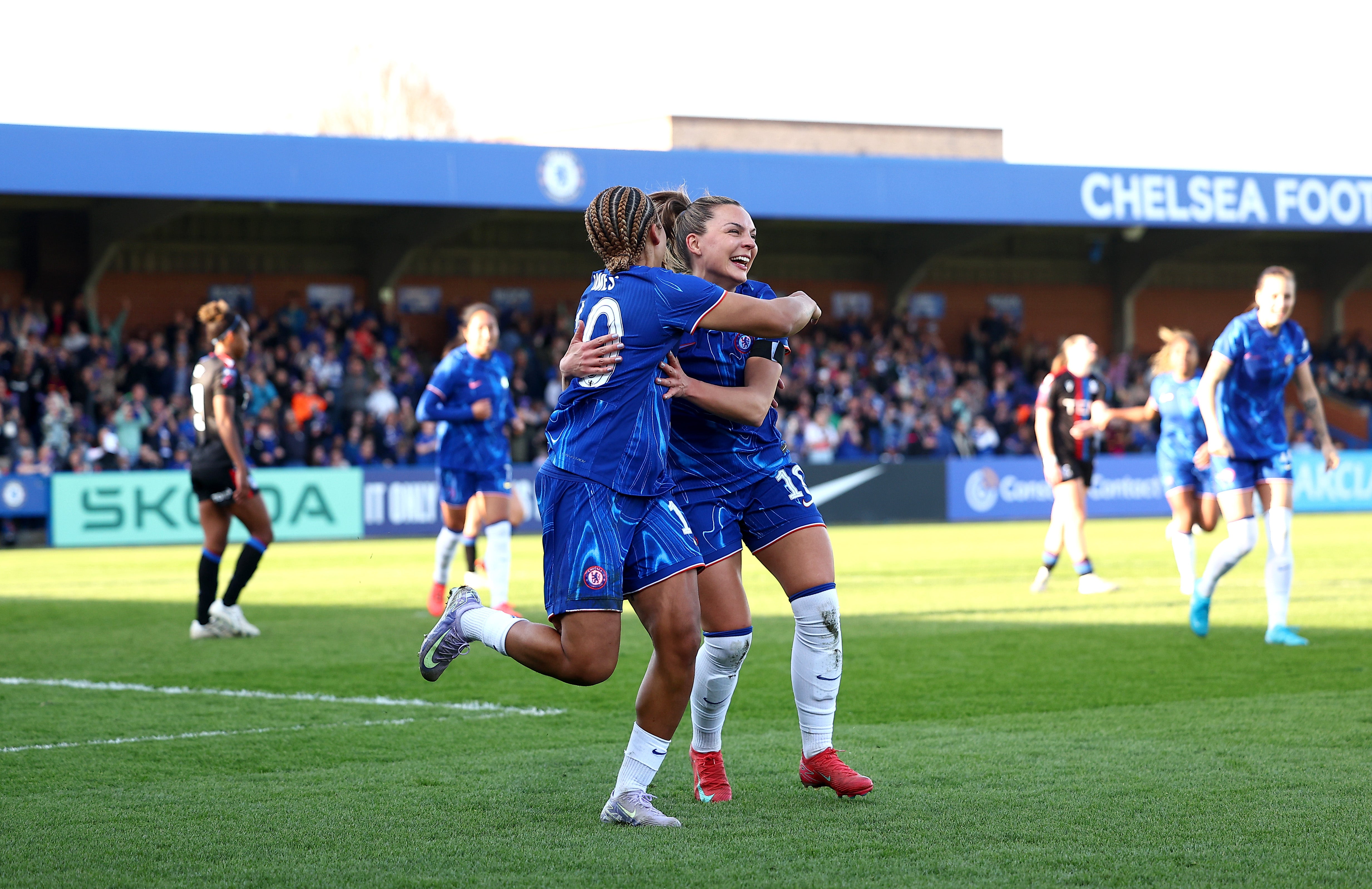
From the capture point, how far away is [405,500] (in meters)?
24.2

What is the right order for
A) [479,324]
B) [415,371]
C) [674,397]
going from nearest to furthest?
[674,397], [479,324], [415,371]

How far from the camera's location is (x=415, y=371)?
28.5 metres

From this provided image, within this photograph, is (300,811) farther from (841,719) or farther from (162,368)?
(162,368)

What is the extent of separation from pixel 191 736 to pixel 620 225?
3.33m

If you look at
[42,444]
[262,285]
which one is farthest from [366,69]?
[42,444]

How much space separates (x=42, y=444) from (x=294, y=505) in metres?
3.88

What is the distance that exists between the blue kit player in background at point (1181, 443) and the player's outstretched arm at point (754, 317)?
8.29 m

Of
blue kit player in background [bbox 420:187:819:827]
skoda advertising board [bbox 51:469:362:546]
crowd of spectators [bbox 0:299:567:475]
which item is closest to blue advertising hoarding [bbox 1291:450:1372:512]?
Answer: crowd of spectators [bbox 0:299:567:475]

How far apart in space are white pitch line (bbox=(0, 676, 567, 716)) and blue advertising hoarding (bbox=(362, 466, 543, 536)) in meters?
15.0

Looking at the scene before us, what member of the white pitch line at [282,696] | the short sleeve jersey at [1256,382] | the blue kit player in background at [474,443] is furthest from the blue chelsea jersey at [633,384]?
the blue kit player in background at [474,443]

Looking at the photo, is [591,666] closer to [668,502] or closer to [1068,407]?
[668,502]

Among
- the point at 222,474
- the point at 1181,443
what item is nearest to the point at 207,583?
the point at 222,474

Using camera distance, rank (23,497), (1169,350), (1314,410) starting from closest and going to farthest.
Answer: (1314,410)
(1169,350)
(23,497)

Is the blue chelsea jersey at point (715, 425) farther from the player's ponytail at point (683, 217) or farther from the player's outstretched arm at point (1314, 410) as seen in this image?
the player's outstretched arm at point (1314, 410)
